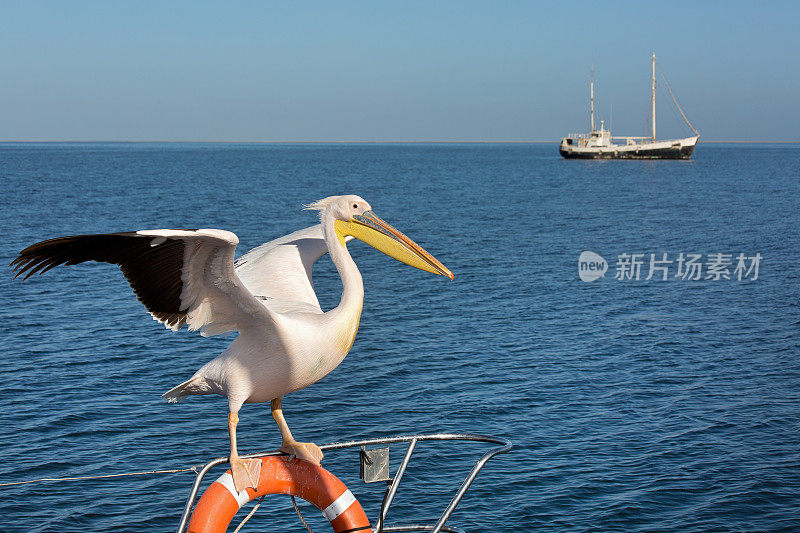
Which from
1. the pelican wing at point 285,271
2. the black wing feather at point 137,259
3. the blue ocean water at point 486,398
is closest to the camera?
the black wing feather at point 137,259

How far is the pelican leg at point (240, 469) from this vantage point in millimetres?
6195

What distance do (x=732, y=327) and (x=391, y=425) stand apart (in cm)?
1342

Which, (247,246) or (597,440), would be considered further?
(247,246)

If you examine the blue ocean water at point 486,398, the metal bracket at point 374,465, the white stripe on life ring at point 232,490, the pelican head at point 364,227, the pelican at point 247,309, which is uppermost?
the pelican head at point 364,227

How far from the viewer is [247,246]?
38.2 meters

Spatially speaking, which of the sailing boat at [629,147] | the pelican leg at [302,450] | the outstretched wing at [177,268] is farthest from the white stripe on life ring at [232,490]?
the sailing boat at [629,147]

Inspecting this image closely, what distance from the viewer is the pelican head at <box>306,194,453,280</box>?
6367 millimetres

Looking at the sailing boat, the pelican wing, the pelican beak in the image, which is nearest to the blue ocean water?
the pelican wing

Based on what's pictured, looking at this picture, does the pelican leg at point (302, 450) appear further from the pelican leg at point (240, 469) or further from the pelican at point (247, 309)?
the pelican leg at point (240, 469)

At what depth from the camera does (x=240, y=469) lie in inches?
246

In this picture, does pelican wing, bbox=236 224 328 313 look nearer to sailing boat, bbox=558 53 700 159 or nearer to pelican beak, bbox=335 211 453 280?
pelican beak, bbox=335 211 453 280

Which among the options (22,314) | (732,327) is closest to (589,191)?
(732,327)

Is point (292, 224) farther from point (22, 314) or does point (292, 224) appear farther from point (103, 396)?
point (103, 396)

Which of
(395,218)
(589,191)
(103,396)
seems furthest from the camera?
(589,191)
